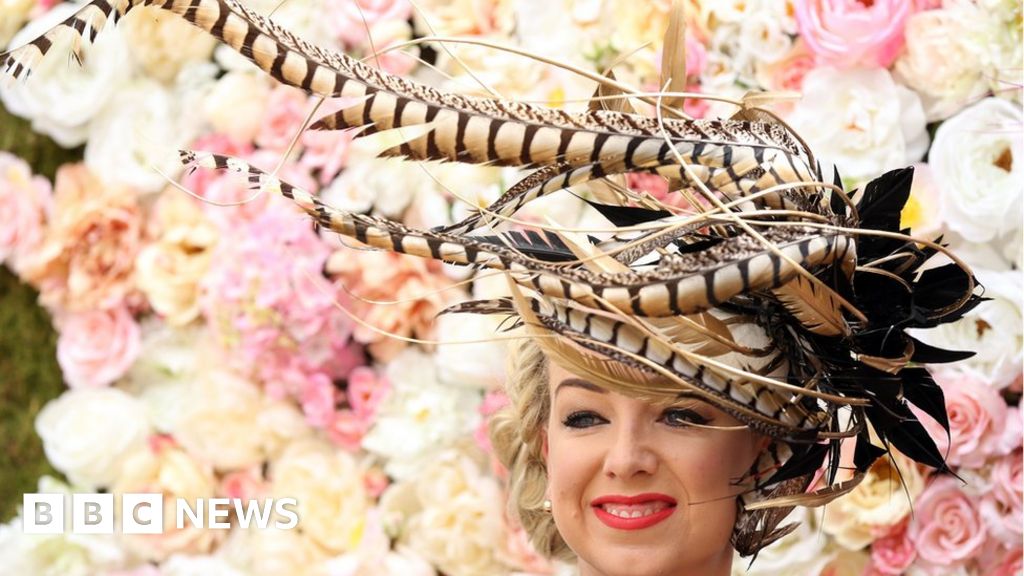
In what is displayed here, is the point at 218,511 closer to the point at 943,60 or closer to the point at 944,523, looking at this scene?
the point at 944,523

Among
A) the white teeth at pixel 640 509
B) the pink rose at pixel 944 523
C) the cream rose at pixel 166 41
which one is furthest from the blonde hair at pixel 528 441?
the cream rose at pixel 166 41

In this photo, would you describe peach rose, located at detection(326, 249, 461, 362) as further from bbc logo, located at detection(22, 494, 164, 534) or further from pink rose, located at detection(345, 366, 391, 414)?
bbc logo, located at detection(22, 494, 164, 534)

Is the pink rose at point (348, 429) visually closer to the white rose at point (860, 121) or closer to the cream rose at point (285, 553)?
the cream rose at point (285, 553)

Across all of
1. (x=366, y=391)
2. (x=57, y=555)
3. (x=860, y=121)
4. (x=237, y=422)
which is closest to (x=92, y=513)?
(x=57, y=555)

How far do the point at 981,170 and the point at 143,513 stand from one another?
1411 mm

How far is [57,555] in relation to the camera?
226 cm

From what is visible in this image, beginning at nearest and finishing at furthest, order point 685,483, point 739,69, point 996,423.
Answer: point 685,483 → point 996,423 → point 739,69

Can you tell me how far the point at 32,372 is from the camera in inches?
95.0

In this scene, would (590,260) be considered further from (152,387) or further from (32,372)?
(32,372)

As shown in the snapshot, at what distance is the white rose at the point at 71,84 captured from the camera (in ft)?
7.61

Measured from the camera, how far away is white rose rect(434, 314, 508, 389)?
6.41ft

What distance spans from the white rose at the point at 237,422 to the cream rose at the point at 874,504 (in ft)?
2.80

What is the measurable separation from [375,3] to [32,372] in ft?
3.02

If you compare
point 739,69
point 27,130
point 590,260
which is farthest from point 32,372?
point 590,260
